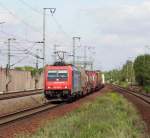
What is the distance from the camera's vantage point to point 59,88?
4619 cm

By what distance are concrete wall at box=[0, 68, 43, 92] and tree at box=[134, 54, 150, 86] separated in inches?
1045

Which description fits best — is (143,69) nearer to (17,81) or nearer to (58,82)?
→ (17,81)

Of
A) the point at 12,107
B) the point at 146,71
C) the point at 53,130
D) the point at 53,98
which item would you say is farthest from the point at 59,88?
the point at 146,71

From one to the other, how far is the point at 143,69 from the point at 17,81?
41794 millimetres

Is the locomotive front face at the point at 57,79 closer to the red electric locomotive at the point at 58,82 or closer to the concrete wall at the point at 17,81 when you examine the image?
the red electric locomotive at the point at 58,82

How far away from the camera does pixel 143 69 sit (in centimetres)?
11931

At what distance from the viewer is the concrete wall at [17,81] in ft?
250

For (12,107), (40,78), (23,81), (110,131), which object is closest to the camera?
(110,131)

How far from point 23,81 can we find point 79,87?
34872mm

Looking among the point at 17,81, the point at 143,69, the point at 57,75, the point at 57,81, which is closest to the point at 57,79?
the point at 57,81

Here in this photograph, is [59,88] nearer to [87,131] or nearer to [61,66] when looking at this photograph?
[61,66]

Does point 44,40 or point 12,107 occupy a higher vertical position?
point 44,40

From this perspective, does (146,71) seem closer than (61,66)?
No

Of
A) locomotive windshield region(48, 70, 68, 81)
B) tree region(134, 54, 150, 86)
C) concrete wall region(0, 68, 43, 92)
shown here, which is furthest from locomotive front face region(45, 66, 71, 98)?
tree region(134, 54, 150, 86)
